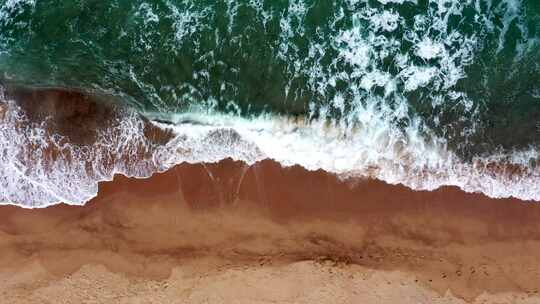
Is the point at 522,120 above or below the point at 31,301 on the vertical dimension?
above

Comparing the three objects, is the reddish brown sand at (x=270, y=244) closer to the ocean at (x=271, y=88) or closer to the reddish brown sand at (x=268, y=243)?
the reddish brown sand at (x=268, y=243)

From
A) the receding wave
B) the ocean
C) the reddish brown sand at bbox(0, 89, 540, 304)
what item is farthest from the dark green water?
the reddish brown sand at bbox(0, 89, 540, 304)

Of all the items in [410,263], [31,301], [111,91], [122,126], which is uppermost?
[111,91]

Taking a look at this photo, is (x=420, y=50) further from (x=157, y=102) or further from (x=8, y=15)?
(x=8, y=15)

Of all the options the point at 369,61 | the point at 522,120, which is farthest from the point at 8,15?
the point at 522,120

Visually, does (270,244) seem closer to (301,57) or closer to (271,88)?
(271,88)

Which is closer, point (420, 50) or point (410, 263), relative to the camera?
point (410, 263)

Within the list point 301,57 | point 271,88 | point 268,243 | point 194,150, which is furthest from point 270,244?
point 301,57
